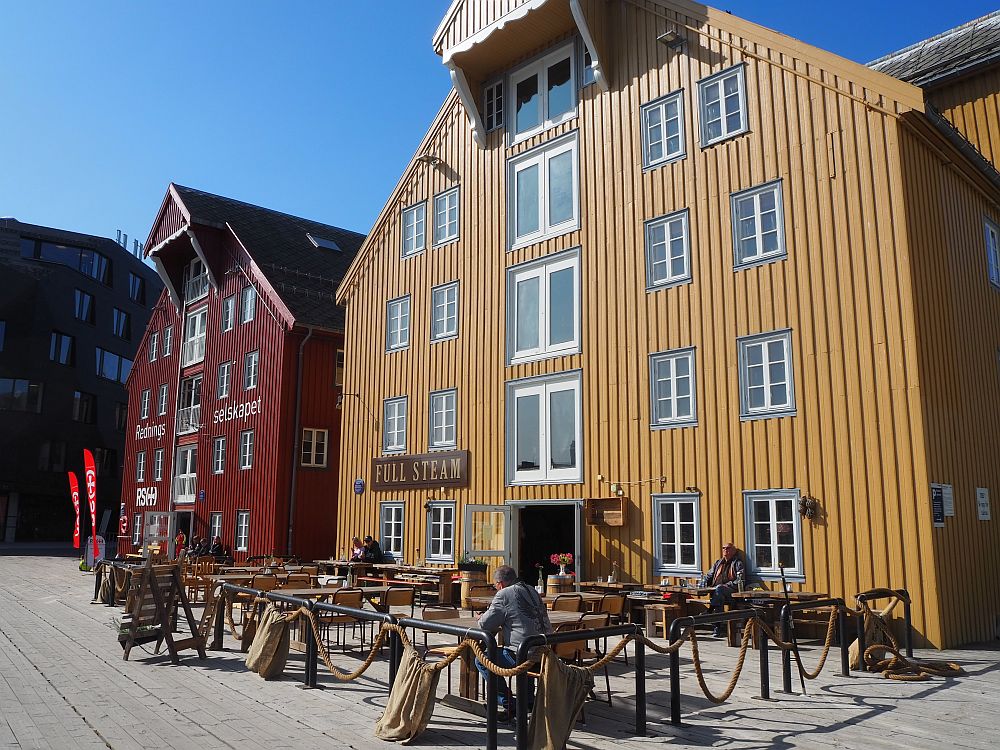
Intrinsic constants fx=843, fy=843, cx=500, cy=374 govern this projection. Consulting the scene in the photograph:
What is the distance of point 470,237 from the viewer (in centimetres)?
2022

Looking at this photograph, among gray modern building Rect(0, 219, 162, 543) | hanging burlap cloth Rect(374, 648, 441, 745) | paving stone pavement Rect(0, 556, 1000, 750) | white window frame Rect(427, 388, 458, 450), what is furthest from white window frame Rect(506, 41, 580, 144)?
gray modern building Rect(0, 219, 162, 543)

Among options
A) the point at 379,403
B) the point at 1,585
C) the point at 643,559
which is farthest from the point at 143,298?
the point at 643,559

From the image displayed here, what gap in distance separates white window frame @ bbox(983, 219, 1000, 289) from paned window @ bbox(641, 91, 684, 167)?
6065 millimetres

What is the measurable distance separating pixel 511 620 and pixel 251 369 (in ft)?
77.7

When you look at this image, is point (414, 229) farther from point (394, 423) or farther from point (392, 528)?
point (392, 528)

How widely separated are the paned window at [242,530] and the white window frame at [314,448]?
276cm

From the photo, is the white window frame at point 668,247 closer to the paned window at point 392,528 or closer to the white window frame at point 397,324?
the white window frame at point 397,324

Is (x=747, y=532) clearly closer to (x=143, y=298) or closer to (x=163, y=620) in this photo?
(x=163, y=620)

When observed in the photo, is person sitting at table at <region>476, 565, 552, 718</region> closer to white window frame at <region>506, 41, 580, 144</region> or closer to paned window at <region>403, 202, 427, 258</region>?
white window frame at <region>506, 41, 580, 144</region>

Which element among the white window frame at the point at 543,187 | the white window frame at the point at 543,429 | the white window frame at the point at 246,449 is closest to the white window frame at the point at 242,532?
the white window frame at the point at 246,449

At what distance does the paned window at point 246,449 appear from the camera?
2858 centimetres

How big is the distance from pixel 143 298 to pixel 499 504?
5486 cm

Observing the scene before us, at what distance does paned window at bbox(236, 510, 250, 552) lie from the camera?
91.9ft

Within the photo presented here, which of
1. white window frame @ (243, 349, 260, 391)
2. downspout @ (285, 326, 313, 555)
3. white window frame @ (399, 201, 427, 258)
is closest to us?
white window frame @ (399, 201, 427, 258)
